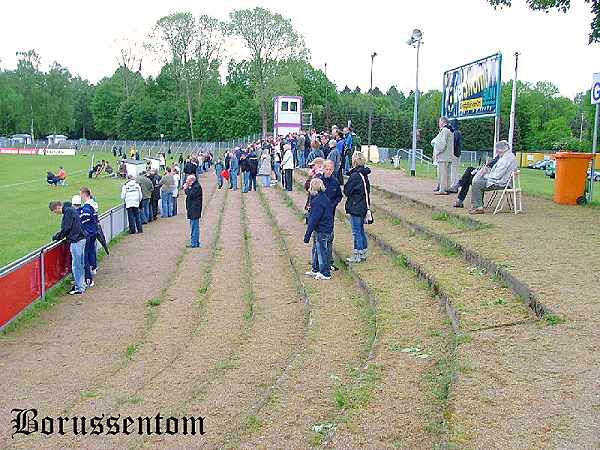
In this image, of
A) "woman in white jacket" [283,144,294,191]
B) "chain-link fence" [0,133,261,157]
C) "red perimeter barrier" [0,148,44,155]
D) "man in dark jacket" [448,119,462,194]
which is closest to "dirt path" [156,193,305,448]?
"man in dark jacket" [448,119,462,194]

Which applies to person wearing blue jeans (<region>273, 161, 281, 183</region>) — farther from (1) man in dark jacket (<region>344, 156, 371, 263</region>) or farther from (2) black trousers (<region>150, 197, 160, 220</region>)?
(1) man in dark jacket (<region>344, 156, 371, 263</region>)

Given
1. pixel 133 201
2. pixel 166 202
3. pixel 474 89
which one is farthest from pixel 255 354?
pixel 166 202

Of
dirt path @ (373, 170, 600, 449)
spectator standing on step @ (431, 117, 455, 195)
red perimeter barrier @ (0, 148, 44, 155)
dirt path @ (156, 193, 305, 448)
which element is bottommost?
red perimeter barrier @ (0, 148, 44, 155)

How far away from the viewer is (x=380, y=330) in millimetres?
8633

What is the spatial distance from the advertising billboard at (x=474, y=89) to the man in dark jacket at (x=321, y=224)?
7499 millimetres

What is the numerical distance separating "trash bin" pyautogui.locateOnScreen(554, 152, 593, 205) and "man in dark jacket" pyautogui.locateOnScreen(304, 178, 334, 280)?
6789 millimetres

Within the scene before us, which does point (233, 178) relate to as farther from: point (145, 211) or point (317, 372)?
point (317, 372)

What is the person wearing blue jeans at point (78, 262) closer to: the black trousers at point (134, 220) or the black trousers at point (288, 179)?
the black trousers at point (134, 220)

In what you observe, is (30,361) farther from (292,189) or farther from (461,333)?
(292,189)

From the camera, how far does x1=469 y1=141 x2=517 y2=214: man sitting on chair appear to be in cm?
1534

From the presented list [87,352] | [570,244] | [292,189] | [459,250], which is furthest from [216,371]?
[292,189]

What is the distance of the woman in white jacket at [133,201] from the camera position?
67.9 ft

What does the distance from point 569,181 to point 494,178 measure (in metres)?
2.83

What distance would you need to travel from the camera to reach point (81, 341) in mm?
10656
